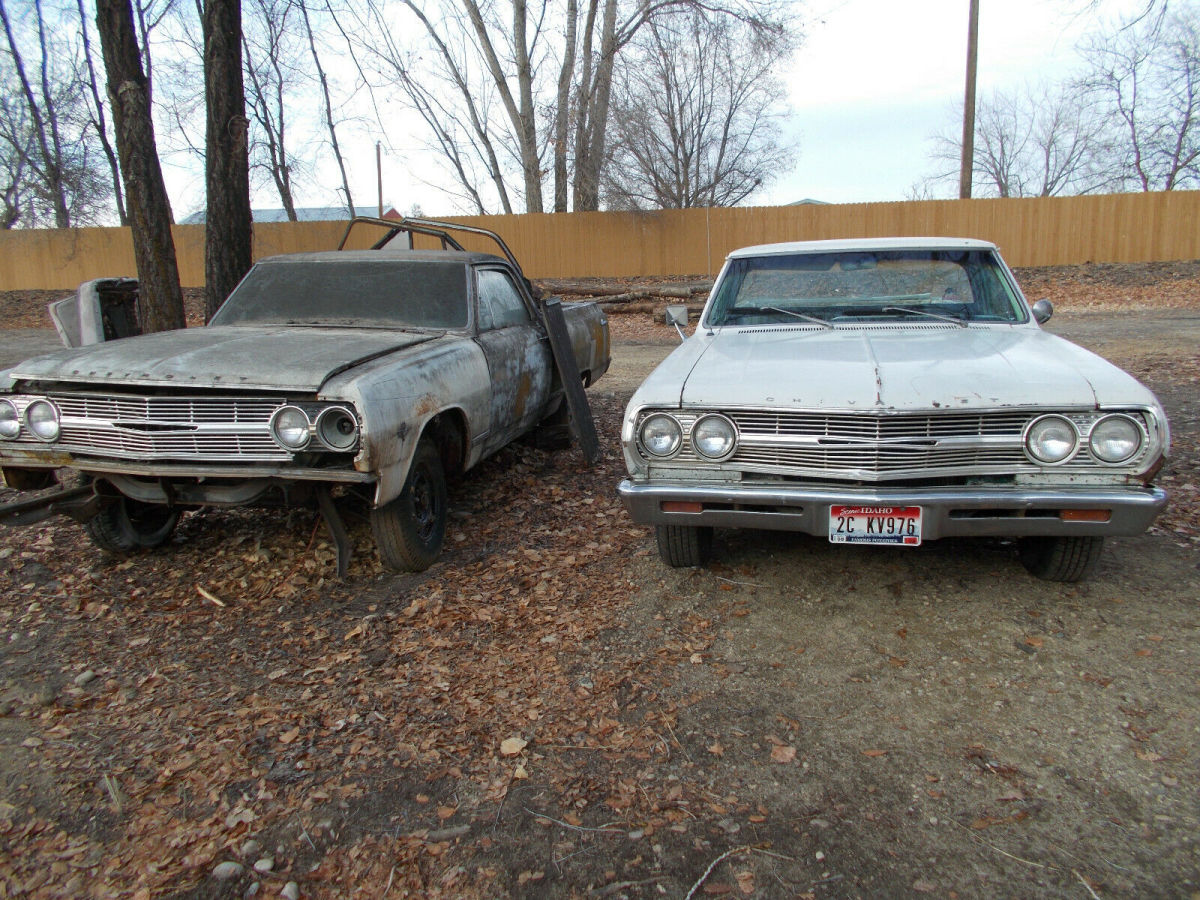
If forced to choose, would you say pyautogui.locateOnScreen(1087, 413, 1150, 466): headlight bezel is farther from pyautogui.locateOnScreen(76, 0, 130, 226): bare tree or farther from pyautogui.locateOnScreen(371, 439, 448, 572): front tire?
pyautogui.locateOnScreen(76, 0, 130, 226): bare tree

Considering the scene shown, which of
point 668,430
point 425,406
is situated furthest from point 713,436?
point 425,406

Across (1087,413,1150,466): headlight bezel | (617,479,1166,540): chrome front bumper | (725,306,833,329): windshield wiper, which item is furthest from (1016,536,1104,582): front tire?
(725,306,833,329): windshield wiper

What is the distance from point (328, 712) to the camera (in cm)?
293

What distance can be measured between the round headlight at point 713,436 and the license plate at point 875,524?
0.49 metres

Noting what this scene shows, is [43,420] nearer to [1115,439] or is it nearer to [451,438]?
[451,438]

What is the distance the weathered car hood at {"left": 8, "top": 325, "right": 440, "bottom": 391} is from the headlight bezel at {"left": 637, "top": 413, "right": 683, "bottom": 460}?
4.46 ft

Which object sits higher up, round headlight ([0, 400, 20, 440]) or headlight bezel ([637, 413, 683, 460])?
round headlight ([0, 400, 20, 440])

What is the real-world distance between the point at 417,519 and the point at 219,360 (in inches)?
46.3

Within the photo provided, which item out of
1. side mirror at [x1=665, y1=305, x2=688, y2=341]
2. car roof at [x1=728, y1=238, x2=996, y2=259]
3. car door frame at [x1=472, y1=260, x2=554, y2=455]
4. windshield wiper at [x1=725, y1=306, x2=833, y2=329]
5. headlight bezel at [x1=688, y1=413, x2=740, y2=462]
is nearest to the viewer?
headlight bezel at [x1=688, y1=413, x2=740, y2=462]

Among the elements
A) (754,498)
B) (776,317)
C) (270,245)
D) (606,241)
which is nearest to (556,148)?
(606,241)

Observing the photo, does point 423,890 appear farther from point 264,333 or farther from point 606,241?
point 606,241

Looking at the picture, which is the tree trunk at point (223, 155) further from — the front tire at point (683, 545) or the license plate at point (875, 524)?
the license plate at point (875, 524)

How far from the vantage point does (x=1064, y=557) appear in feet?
11.6

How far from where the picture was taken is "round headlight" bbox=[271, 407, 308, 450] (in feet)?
11.3
